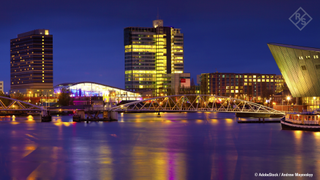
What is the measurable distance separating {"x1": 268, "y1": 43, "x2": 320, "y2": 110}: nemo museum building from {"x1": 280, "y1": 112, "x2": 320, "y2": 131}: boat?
14.3 metres

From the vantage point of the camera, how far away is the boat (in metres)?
68.7

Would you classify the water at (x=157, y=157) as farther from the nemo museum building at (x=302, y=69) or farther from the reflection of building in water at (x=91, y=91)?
the reflection of building in water at (x=91, y=91)

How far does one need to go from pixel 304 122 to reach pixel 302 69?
797 inches

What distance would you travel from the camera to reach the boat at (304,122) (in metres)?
68.7

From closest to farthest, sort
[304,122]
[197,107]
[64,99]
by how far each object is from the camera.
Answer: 1. [304,122]
2. [197,107]
3. [64,99]

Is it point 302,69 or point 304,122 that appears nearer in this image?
point 304,122

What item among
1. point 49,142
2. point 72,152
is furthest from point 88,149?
point 49,142

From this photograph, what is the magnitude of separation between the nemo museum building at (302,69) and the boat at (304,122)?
47.0ft

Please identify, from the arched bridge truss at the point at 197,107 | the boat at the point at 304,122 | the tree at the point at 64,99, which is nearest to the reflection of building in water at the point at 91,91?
the tree at the point at 64,99

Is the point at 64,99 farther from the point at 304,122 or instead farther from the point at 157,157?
the point at 157,157

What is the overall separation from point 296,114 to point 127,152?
124 feet

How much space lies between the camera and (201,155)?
44531mm

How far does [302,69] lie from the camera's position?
285 ft

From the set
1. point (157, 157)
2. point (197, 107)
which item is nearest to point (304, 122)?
point (157, 157)
